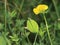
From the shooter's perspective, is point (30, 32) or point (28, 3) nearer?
point (30, 32)

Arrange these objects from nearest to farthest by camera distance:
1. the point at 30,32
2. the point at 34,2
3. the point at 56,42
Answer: the point at 56,42 → the point at 30,32 → the point at 34,2

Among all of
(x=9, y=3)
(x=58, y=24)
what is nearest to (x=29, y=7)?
(x=9, y=3)

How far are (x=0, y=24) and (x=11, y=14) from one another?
12 centimetres

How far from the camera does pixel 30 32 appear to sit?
1757mm

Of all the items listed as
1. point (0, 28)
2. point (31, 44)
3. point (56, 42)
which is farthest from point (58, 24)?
point (0, 28)

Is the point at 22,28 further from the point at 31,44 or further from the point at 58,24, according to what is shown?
the point at 58,24

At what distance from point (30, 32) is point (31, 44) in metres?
0.13

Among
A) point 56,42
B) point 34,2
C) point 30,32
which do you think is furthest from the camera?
point 34,2

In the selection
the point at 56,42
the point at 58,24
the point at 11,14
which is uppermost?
the point at 11,14

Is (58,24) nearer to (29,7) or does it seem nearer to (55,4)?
(55,4)

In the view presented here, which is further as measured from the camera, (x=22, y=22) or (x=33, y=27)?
(x=22, y=22)

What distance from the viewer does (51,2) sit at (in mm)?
1936

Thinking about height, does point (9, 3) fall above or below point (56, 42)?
above

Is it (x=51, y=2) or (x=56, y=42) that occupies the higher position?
(x=51, y=2)
